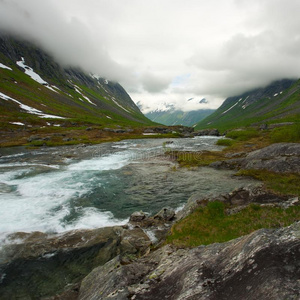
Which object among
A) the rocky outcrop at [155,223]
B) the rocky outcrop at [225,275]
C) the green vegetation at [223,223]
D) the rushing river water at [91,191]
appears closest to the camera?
the rocky outcrop at [225,275]

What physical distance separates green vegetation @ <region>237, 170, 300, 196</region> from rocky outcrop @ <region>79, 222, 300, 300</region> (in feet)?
44.6

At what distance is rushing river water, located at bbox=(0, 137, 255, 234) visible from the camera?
19719mm

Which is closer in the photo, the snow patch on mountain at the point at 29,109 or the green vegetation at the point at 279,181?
the green vegetation at the point at 279,181

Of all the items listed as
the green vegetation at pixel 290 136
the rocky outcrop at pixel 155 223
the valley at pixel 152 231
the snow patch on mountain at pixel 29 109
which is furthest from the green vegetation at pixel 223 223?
the snow patch on mountain at pixel 29 109

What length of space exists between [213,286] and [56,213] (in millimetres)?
18677

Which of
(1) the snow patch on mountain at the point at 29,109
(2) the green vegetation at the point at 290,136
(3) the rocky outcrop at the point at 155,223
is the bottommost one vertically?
(3) the rocky outcrop at the point at 155,223

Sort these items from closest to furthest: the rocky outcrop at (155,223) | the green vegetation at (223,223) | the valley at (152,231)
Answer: the valley at (152,231) < the green vegetation at (223,223) < the rocky outcrop at (155,223)

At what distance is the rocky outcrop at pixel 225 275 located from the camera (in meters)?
5.45

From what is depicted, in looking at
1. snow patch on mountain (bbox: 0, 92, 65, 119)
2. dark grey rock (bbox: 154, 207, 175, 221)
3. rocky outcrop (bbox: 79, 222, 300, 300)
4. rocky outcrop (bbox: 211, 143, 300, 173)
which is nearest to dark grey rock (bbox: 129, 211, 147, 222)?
dark grey rock (bbox: 154, 207, 175, 221)

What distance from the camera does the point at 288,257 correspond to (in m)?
5.99

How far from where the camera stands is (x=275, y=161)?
31938mm

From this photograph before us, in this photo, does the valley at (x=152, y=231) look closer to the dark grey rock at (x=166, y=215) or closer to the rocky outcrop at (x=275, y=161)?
the dark grey rock at (x=166, y=215)

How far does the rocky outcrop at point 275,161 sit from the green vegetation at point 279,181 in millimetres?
2022

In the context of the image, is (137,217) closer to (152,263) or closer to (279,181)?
(152,263)
